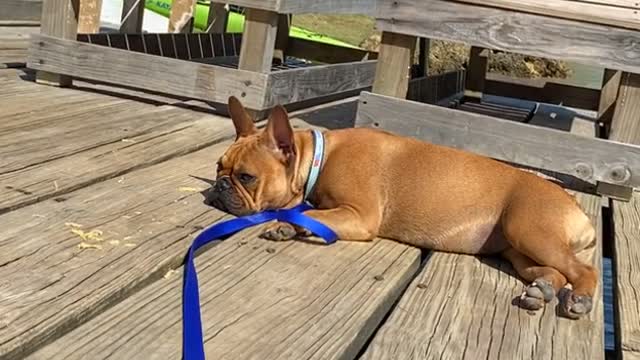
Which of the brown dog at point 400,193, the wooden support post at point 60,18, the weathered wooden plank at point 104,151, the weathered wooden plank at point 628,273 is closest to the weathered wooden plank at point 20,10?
the wooden support post at point 60,18

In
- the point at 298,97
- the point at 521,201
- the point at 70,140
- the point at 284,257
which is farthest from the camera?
the point at 298,97

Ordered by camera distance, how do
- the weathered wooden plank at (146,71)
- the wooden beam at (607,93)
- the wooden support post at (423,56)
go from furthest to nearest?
the wooden support post at (423,56)
the wooden beam at (607,93)
the weathered wooden plank at (146,71)

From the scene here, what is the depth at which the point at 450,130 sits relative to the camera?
14.8 feet

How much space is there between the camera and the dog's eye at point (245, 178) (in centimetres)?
326

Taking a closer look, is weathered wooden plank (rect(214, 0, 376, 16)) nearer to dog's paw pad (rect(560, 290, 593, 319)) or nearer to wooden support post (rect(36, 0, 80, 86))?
wooden support post (rect(36, 0, 80, 86))

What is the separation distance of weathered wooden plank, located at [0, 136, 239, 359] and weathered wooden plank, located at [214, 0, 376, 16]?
139 cm

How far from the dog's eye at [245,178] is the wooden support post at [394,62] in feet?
5.14

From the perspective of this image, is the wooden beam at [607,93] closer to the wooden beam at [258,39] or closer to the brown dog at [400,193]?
the wooden beam at [258,39]

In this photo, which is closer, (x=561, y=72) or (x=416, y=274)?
(x=416, y=274)

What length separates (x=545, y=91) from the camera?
26.8 ft

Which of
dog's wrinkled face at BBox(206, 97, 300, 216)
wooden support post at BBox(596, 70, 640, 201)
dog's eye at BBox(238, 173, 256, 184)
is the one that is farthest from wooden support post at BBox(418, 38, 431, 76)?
dog's eye at BBox(238, 173, 256, 184)

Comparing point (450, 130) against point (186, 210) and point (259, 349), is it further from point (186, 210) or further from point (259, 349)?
point (259, 349)

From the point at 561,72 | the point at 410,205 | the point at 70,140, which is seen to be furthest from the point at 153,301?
the point at 561,72

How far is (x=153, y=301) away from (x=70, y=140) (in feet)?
6.11
